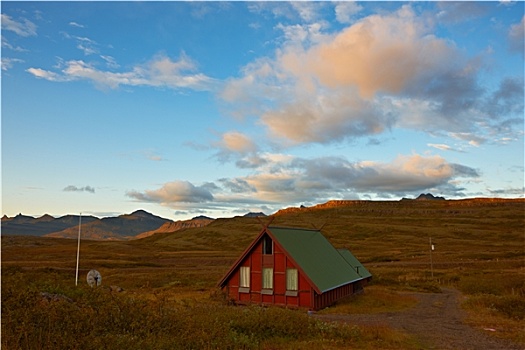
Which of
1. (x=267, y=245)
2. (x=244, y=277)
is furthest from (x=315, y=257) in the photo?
(x=244, y=277)

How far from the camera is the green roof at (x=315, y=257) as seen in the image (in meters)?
32.3

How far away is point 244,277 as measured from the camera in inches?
1364

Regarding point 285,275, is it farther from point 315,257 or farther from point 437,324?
point 437,324

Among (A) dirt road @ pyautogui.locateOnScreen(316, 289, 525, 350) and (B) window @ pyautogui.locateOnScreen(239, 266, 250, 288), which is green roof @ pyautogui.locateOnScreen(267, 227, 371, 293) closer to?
(B) window @ pyautogui.locateOnScreen(239, 266, 250, 288)

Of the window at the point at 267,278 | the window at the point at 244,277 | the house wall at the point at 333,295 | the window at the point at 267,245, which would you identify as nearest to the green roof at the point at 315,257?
the house wall at the point at 333,295

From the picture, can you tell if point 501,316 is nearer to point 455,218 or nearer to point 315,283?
point 315,283

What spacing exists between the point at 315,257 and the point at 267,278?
4.73 metres

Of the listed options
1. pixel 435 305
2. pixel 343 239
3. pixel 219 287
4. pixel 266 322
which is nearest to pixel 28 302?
pixel 266 322

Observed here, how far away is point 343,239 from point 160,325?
13597 centimetres

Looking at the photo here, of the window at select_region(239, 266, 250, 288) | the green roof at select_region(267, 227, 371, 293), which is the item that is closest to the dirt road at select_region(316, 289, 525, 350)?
the green roof at select_region(267, 227, 371, 293)

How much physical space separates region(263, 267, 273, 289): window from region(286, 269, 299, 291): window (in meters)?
1.51

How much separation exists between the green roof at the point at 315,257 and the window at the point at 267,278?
8.26 ft

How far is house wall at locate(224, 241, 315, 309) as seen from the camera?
3166 centimetres

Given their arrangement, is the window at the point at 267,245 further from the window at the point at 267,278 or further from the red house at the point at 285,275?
the window at the point at 267,278
